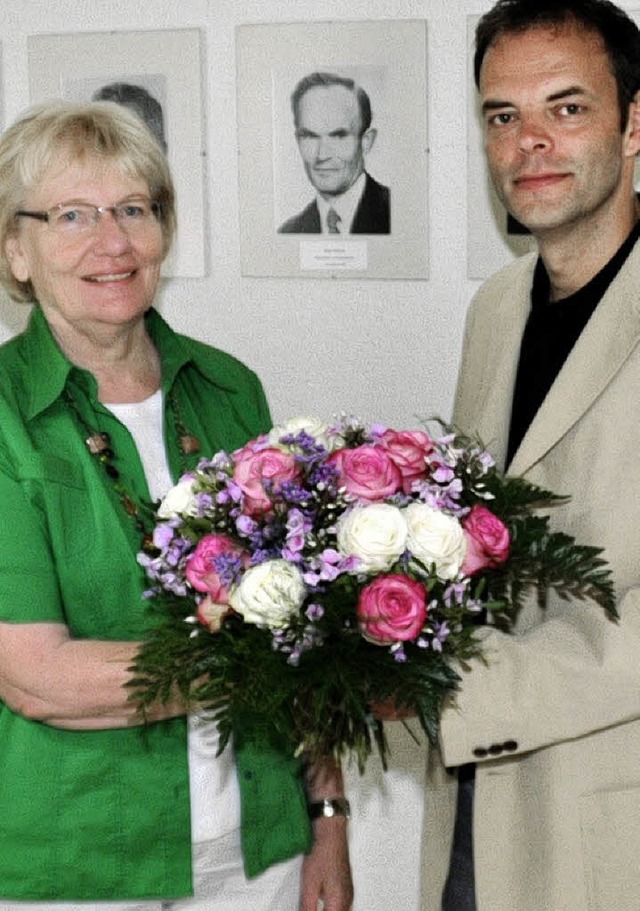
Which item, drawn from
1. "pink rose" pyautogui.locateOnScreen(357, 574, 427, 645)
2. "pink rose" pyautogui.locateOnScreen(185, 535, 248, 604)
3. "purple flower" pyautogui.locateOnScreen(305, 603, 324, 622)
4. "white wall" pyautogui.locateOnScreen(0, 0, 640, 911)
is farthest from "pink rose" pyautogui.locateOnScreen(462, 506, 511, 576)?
"white wall" pyautogui.locateOnScreen(0, 0, 640, 911)

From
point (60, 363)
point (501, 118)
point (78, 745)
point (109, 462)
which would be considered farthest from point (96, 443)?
point (501, 118)

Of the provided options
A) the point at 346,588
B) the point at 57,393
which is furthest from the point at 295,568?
the point at 57,393

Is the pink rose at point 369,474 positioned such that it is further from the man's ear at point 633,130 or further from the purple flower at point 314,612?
the man's ear at point 633,130

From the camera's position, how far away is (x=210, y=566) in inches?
72.6

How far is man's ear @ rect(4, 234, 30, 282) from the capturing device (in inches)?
A: 94.7

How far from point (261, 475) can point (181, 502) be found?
151mm

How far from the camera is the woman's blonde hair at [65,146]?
2.32m

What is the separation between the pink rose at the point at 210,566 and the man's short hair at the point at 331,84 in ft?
4.82

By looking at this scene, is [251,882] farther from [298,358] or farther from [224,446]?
[298,358]

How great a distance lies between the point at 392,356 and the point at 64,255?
1036 millimetres

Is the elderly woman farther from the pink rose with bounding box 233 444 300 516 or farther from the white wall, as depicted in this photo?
the white wall

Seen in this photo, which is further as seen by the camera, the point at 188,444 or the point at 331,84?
the point at 331,84

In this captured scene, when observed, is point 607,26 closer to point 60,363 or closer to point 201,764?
point 60,363

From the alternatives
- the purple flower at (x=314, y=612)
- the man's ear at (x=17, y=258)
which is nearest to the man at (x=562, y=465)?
the purple flower at (x=314, y=612)
